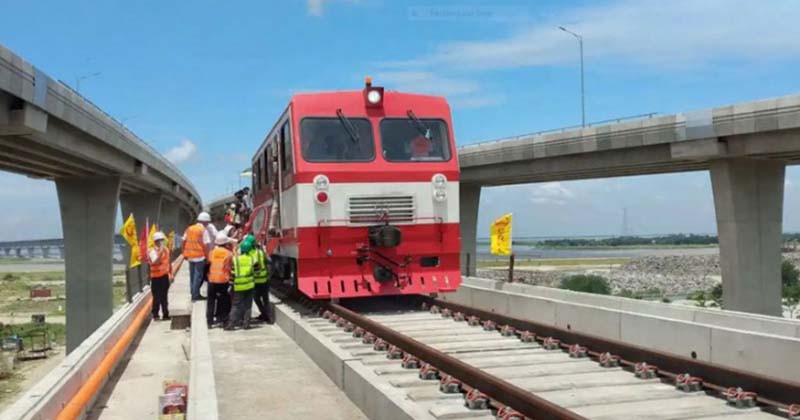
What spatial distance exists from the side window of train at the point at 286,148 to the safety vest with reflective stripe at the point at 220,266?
168cm

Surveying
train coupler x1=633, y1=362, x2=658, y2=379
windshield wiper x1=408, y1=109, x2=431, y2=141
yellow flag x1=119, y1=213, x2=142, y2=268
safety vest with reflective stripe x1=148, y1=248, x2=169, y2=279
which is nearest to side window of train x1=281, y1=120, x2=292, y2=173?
windshield wiper x1=408, y1=109, x2=431, y2=141

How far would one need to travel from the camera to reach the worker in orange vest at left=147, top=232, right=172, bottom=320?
1408cm

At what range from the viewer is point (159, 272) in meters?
14.0

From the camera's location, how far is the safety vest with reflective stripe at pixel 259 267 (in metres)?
12.2

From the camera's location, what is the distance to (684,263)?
299 ft

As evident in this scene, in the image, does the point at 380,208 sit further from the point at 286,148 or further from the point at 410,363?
the point at 410,363

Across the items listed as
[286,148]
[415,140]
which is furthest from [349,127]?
[286,148]

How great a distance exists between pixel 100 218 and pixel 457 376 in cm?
2926

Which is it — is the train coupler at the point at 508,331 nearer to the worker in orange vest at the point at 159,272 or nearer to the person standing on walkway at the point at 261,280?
the person standing on walkway at the point at 261,280

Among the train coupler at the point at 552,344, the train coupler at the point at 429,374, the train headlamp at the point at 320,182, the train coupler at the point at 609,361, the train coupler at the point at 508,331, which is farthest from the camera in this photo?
the train headlamp at the point at 320,182

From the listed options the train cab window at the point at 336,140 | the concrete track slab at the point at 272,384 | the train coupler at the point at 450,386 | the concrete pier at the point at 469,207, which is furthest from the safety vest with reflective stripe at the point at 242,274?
the concrete pier at the point at 469,207

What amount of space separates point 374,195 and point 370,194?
0.07m

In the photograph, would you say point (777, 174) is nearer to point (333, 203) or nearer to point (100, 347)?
point (333, 203)

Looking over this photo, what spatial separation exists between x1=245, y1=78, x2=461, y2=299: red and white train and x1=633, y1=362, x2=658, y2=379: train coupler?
5.05 metres
